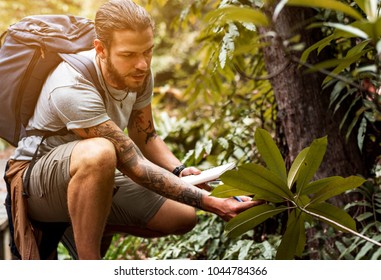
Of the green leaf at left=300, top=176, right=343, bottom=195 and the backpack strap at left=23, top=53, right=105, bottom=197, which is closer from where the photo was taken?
the green leaf at left=300, top=176, right=343, bottom=195

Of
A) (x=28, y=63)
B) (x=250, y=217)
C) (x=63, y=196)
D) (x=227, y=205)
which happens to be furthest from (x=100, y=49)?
(x=250, y=217)

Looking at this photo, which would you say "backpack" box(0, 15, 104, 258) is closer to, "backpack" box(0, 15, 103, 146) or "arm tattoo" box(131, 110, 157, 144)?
"backpack" box(0, 15, 103, 146)

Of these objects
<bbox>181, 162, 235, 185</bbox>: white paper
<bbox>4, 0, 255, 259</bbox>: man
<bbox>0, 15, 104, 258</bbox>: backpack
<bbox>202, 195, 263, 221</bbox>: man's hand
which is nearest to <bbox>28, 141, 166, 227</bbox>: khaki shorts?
<bbox>4, 0, 255, 259</bbox>: man

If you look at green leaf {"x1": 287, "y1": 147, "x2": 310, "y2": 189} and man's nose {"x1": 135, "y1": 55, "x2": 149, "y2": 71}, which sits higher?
man's nose {"x1": 135, "y1": 55, "x2": 149, "y2": 71}

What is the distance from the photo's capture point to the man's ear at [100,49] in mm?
2133

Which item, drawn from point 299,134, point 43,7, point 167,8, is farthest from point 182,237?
point 167,8

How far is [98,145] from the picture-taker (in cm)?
195

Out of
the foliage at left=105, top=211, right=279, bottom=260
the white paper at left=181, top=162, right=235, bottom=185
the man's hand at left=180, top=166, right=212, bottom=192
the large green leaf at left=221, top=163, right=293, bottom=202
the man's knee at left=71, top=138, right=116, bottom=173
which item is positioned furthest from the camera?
the foliage at left=105, top=211, right=279, bottom=260

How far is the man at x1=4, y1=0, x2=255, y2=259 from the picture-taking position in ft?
6.50

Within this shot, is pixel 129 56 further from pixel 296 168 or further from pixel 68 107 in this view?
pixel 296 168

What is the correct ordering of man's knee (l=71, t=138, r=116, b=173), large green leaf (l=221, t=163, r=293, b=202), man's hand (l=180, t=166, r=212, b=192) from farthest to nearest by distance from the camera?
man's hand (l=180, t=166, r=212, b=192)
man's knee (l=71, t=138, r=116, b=173)
large green leaf (l=221, t=163, r=293, b=202)

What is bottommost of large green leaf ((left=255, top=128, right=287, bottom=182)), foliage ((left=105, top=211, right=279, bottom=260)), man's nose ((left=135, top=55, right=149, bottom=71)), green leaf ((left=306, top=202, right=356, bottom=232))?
foliage ((left=105, top=211, right=279, bottom=260))

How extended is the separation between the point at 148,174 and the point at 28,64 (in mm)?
568

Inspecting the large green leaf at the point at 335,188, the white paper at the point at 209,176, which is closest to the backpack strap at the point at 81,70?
the white paper at the point at 209,176
